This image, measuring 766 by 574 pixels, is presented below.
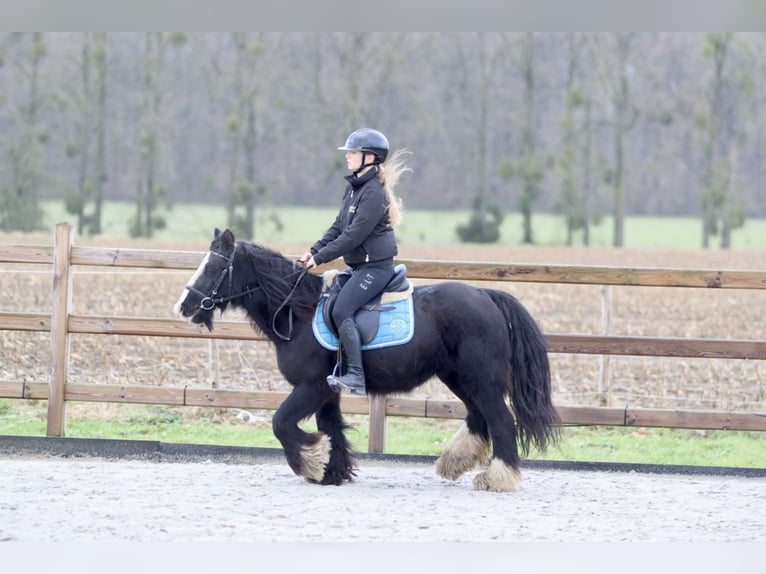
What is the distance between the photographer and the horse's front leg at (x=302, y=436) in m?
7.14

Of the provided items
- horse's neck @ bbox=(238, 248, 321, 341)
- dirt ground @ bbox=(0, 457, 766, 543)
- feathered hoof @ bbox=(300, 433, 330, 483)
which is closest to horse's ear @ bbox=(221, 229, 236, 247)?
horse's neck @ bbox=(238, 248, 321, 341)

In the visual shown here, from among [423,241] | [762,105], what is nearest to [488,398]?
[423,241]

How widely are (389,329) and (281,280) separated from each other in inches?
34.2

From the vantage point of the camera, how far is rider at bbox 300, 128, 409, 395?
7062 mm

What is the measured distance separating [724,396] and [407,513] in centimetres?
608

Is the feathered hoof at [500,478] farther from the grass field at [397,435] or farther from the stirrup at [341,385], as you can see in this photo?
the grass field at [397,435]

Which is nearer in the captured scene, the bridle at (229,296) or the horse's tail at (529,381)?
the bridle at (229,296)

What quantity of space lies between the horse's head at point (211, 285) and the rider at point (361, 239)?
0.55 metres

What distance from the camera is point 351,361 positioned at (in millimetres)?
7078

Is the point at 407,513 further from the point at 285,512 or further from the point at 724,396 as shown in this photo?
the point at 724,396

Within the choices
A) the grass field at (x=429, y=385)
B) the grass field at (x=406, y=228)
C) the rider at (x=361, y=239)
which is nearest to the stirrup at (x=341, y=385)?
the rider at (x=361, y=239)

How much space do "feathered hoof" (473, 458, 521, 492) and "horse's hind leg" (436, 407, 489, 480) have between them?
31 cm

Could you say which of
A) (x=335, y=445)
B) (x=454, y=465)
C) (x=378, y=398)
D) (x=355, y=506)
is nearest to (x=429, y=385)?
(x=378, y=398)

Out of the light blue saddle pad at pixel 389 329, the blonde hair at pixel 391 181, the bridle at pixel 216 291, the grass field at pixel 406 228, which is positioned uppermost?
the grass field at pixel 406 228
